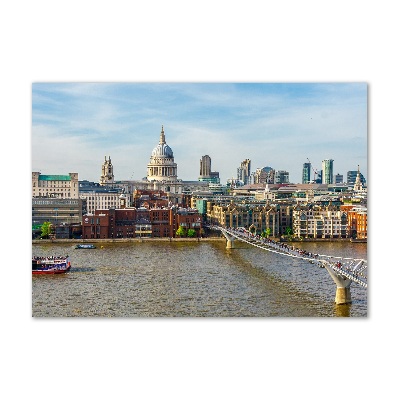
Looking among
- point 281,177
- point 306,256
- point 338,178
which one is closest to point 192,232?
point 306,256

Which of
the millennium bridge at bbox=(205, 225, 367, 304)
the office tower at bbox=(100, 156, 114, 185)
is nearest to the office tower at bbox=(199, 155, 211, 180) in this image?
the office tower at bbox=(100, 156, 114, 185)

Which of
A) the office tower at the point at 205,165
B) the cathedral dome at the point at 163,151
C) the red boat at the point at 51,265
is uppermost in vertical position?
the cathedral dome at the point at 163,151

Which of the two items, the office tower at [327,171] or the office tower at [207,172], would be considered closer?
the office tower at [207,172]

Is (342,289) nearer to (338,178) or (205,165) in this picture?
(338,178)

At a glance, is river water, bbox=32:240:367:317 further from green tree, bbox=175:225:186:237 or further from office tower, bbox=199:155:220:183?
office tower, bbox=199:155:220:183

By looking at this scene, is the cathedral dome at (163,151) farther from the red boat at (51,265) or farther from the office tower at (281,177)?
the red boat at (51,265)

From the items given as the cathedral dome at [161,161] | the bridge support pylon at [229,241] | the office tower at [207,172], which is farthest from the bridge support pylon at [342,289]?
the bridge support pylon at [229,241]
